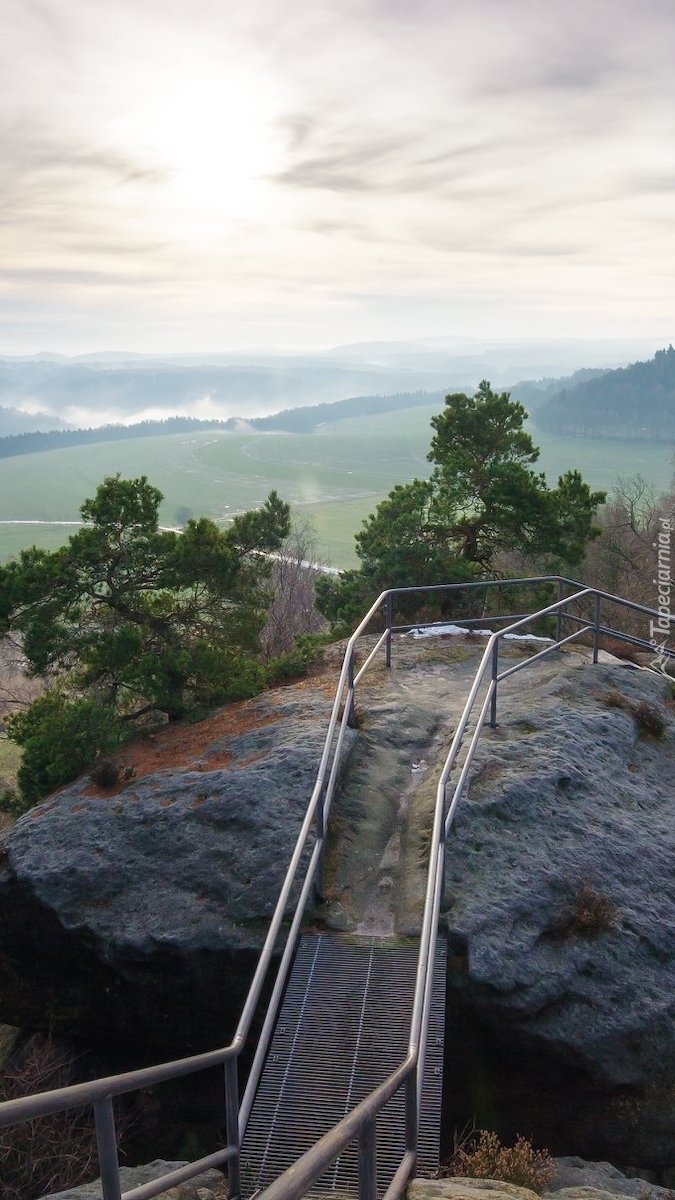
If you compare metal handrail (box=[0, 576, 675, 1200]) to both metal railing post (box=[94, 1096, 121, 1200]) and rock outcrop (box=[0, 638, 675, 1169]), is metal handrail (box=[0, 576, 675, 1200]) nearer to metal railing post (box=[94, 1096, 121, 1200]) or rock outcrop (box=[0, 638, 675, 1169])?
metal railing post (box=[94, 1096, 121, 1200])

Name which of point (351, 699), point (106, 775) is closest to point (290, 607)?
point (106, 775)

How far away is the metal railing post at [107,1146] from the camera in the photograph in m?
3.62

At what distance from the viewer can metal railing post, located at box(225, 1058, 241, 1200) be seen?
5.42 m

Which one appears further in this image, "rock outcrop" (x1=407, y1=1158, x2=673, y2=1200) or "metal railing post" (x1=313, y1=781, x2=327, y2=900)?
"metal railing post" (x1=313, y1=781, x2=327, y2=900)

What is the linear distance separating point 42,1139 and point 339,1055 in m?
5.08

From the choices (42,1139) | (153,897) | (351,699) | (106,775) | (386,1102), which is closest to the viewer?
(386,1102)

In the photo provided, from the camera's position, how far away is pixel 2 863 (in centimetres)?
1014

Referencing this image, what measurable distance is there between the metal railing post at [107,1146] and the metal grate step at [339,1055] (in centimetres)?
232

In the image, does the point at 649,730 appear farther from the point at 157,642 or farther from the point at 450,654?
the point at 157,642

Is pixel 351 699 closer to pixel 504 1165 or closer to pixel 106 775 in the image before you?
pixel 106 775

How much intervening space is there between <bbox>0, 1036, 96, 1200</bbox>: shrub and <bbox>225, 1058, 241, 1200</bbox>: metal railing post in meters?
4.08

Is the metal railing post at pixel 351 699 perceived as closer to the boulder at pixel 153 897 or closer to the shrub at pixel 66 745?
the boulder at pixel 153 897

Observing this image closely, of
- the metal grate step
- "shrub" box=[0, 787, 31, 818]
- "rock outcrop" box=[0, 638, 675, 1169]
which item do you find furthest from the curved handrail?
"shrub" box=[0, 787, 31, 818]

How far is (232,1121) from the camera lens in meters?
5.54
